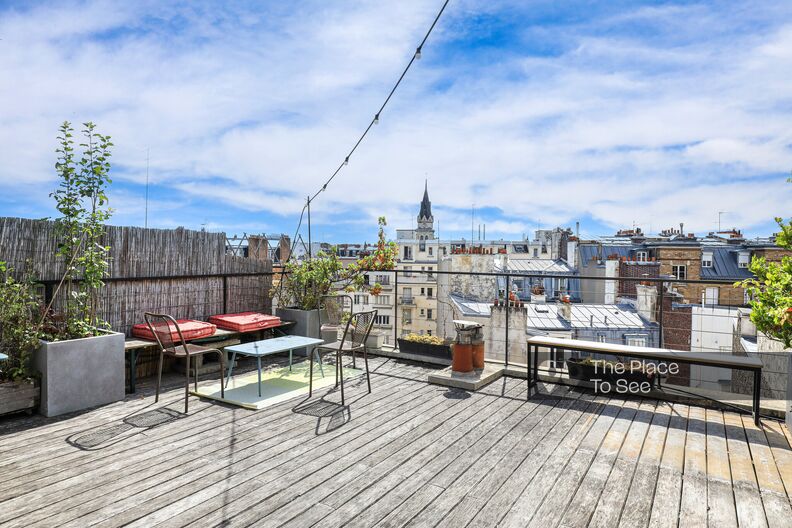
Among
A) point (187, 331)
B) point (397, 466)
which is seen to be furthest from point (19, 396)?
point (397, 466)

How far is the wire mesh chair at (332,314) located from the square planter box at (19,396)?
9.68 feet

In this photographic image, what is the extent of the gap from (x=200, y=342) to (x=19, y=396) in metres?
1.68

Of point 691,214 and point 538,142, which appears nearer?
point 538,142

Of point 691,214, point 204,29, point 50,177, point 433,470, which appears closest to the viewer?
point 433,470

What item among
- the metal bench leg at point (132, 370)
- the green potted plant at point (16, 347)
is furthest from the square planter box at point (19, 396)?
the metal bench leg at point (132, 370)

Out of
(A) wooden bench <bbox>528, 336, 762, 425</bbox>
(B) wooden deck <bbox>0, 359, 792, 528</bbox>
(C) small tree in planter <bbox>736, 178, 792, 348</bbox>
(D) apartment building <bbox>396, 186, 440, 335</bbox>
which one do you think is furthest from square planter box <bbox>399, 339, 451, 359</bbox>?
(D) apartment building <bbox>396, 186, 440, 335</bbox>

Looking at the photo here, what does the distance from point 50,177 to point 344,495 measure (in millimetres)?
3666

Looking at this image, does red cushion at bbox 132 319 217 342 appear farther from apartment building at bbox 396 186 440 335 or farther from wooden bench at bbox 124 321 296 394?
apartment building at bbox 396 186 440 335

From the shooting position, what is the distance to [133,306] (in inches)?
198

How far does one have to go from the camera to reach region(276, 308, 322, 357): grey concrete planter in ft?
20.1

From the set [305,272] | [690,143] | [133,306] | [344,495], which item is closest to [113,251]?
[133,306]

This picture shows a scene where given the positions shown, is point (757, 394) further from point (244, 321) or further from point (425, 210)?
point (425, 210)

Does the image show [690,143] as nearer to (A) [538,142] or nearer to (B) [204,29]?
(A) [538,142]

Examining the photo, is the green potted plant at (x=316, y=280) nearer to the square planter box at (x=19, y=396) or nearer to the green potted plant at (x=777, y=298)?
the square planter box at (x=19, y=396)
